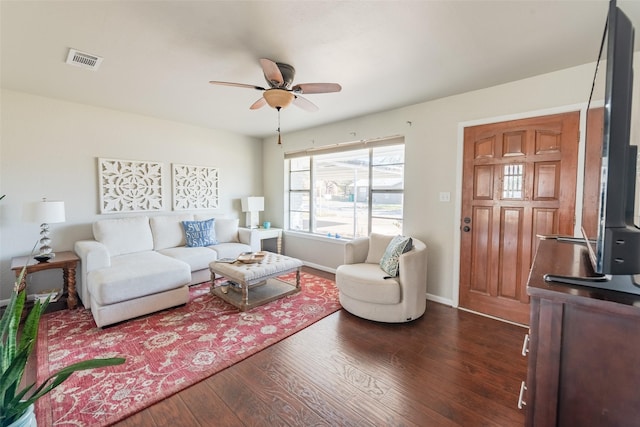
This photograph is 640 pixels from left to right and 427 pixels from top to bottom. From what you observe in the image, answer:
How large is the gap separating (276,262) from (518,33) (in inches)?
116

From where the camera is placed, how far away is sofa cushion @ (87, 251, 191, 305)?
8.14ft

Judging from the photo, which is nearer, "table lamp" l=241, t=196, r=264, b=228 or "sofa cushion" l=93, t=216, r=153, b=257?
"sofa cushion" l=93, t=216, r=153, b=257

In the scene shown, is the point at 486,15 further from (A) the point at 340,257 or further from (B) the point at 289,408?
(A) the point at 340,257

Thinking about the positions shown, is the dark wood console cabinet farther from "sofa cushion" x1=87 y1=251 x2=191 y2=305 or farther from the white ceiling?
"sofa cushion" x1=87 y1=251 x2=191 y2=305

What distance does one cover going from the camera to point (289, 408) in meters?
1.64

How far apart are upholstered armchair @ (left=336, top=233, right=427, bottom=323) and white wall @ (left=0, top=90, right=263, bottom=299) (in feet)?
10.3

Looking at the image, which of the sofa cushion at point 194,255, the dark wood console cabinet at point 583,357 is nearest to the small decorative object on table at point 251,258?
the sofa cushion at point 194,255

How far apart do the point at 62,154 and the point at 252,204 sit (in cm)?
258

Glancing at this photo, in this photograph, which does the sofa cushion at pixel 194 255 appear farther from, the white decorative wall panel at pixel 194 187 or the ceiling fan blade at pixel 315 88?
the ceiling fan blade at pixel 315 88

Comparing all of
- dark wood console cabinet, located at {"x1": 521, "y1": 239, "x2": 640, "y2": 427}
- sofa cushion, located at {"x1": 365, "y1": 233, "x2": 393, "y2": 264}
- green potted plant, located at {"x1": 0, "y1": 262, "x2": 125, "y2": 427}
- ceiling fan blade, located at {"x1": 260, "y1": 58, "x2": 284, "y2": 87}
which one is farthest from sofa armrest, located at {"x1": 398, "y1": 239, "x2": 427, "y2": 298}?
green potted plant, located at {"x1": 0, "y1": 262, "x2": 125, "y2": 427}

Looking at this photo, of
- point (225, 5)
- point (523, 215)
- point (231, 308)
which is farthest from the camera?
point (231, 308)

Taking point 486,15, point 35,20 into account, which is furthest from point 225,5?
point 486,15

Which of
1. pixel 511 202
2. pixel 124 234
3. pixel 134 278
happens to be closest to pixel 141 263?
pixel 134 278

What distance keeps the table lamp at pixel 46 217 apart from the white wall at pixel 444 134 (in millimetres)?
3665
